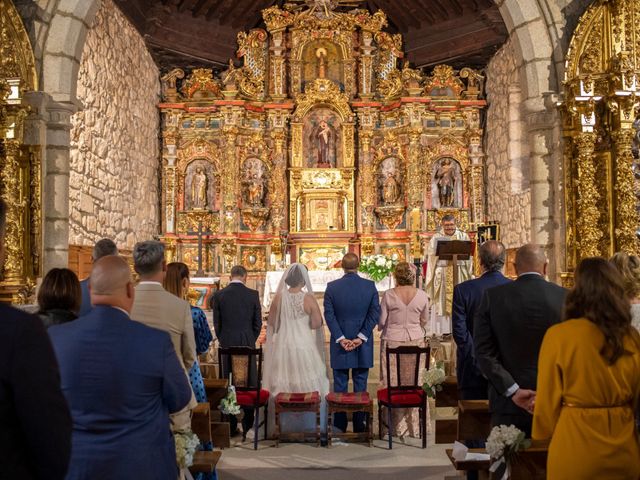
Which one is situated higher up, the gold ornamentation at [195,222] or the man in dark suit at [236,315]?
the gold ornamentation at [195,222]

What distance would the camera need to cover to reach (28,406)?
184 centimetres

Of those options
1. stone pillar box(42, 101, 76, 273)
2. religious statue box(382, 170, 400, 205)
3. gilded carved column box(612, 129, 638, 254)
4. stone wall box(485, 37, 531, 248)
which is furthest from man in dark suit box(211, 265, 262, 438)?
religious statue box(382, 170, 400, 205)

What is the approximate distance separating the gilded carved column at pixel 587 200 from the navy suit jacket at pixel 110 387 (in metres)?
7.21

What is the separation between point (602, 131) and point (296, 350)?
4.75m

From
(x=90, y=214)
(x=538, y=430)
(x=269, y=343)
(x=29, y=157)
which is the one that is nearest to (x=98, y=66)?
(x=90, y=214)

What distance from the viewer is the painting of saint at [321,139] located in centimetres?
1769

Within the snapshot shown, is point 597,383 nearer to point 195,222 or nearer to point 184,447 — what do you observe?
point 184,447

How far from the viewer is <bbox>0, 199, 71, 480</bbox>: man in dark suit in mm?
1843

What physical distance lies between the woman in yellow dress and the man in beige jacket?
205cm

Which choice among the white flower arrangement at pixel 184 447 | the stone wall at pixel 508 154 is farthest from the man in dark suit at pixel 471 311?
the stone wall at pixel 508 154

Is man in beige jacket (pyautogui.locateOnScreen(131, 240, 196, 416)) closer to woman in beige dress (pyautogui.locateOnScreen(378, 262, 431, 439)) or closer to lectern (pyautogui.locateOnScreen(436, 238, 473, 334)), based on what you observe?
woman in beige dress (pyautogui.locateOnScreen(378, 262, 431, 439))

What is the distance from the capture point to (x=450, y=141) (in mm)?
17312

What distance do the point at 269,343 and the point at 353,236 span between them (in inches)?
394

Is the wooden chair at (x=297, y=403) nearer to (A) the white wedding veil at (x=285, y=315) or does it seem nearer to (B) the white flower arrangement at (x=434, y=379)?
(A) the white wedding veil at (x=285, y=315)
